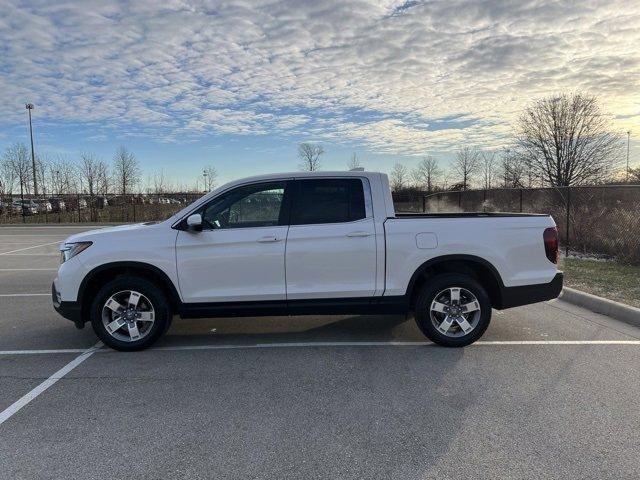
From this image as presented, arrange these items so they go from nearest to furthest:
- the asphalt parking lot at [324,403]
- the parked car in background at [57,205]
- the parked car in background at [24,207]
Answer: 1. the asphalt parking lot at [324,403]
2. the parked car in background at [24,207]
3. the parked car in background at [57,205]

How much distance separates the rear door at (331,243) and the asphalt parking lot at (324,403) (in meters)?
0.73

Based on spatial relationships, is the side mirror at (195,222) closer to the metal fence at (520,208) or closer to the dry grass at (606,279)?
the dry grass at (606,279)

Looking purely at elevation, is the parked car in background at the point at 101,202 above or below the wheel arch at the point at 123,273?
above

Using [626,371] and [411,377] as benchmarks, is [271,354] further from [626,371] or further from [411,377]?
[626,371]

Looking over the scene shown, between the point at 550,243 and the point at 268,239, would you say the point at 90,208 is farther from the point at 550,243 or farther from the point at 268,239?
the point at 550,243

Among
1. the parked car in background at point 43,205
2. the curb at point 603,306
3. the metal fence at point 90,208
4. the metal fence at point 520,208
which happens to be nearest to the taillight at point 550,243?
the curb at point 603,306

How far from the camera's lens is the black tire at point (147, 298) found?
5227mm

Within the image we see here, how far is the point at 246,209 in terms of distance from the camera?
5332 millimetres

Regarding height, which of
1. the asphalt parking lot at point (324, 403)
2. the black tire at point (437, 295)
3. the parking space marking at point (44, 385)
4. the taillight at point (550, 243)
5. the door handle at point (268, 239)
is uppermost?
the door handle at point (268, 239)

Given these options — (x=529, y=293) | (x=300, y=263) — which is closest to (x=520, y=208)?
(x=529, y=293)

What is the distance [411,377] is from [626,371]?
6.75ft

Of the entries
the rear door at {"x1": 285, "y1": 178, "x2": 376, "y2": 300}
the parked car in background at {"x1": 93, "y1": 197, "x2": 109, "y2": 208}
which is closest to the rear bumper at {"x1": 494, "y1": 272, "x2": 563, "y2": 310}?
the rear door at {"x1": 285, "y1": 178, "x2": 376, "y2": 300}

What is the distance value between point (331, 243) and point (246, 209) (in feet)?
3.30

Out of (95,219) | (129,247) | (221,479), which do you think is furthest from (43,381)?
(95,219)
